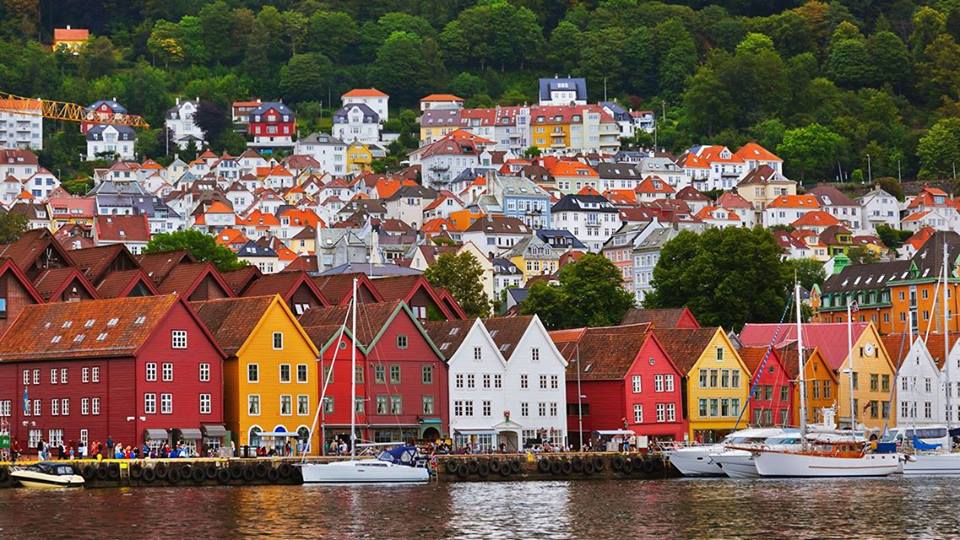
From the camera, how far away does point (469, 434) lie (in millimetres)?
99625

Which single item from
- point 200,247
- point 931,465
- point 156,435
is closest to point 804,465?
point 931,465

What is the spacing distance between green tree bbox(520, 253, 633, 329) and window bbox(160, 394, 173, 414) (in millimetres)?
41311

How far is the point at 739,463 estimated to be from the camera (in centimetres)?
9150

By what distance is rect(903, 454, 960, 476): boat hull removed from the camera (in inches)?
3713

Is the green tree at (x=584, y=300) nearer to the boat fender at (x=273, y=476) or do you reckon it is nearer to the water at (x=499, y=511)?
the water at (x=499, y=511)

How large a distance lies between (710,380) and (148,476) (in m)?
32.9

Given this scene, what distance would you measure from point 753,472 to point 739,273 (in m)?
38.8

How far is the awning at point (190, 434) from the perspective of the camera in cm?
8944

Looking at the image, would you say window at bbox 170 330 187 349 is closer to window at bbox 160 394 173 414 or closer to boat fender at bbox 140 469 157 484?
window at bbox 160 394 173 414

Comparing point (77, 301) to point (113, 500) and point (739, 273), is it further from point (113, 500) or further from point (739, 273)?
point (739, 273)

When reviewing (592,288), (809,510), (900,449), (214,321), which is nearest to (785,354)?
(900,449)

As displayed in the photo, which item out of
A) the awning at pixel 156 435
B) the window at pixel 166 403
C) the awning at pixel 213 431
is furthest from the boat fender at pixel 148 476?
the awning at pixel 213 431

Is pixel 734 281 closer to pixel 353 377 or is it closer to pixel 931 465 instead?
pixel 931 465

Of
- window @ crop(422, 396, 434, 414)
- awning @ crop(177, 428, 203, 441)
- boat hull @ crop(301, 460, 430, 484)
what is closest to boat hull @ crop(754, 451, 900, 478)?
boat hull @ crop(301, 460, 430, 484)
